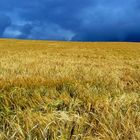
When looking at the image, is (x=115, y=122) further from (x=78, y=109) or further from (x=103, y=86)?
(x=103, y=86)

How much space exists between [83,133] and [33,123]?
574 mm

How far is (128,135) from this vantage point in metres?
3.89

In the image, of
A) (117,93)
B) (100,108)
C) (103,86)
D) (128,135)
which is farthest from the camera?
(103,86)

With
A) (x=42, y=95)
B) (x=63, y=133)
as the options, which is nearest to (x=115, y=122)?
(x=63, y=133)

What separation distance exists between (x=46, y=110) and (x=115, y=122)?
1.00m

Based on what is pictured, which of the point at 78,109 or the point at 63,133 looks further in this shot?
the point at 78,109

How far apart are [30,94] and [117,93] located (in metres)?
1.35

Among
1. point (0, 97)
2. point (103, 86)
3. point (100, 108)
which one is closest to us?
point (100, 108)

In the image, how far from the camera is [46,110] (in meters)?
4.80

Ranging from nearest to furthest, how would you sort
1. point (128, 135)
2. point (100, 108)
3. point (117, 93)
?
point (128, 135) < point (100, 108) < point (117, 93)

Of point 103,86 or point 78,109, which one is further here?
point 103,86

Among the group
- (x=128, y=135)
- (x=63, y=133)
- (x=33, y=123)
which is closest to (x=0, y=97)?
(x=33, y=123)

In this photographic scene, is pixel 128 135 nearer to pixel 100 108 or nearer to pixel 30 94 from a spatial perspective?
pixel 100 108

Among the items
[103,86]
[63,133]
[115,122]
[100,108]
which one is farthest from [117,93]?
[63,133]
